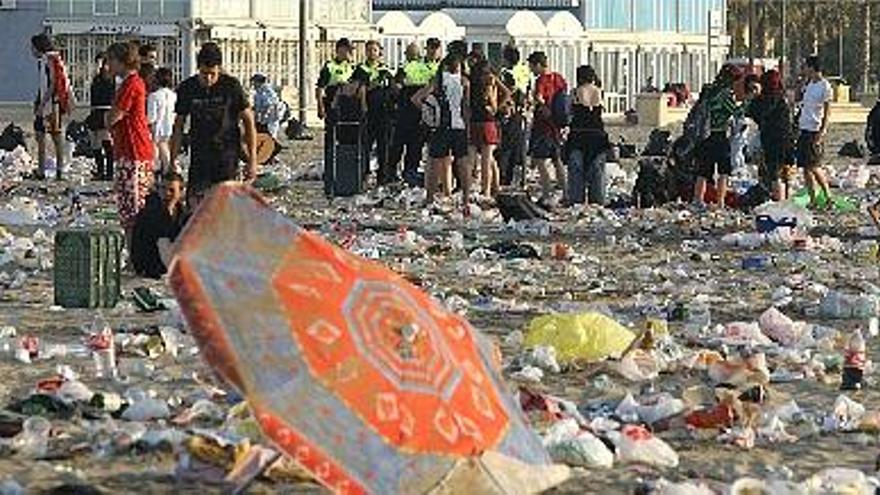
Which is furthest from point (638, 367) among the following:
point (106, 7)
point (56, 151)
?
point (106, 7)

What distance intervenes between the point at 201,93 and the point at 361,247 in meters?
4.39

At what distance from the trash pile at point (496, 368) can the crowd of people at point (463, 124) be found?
1507 millimetres

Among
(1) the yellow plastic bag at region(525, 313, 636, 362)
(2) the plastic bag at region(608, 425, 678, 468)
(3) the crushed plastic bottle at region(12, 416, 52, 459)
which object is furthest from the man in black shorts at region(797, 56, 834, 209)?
(3) the crushed plastic bottle at region(12, 416, 52, 459)

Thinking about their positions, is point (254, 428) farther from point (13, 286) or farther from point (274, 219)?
point (13, 286)

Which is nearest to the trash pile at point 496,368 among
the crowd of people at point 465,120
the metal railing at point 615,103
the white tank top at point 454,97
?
the white tank top at point 454,97

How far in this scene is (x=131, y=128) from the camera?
19844mm

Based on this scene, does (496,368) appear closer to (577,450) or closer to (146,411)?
(577,450)

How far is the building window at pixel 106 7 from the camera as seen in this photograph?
233 ft

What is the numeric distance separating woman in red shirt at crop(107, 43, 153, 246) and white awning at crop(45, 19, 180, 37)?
50.0 metres

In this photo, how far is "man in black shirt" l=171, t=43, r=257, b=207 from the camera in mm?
17766

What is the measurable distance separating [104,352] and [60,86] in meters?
17.7

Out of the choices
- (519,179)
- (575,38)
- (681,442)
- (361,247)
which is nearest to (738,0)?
(575,38)

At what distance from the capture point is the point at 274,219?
31.2ft

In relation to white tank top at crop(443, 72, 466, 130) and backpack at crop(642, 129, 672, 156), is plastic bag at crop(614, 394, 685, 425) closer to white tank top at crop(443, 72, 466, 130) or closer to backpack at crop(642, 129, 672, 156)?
white tank top at crop(443, 72, 466, 130)
